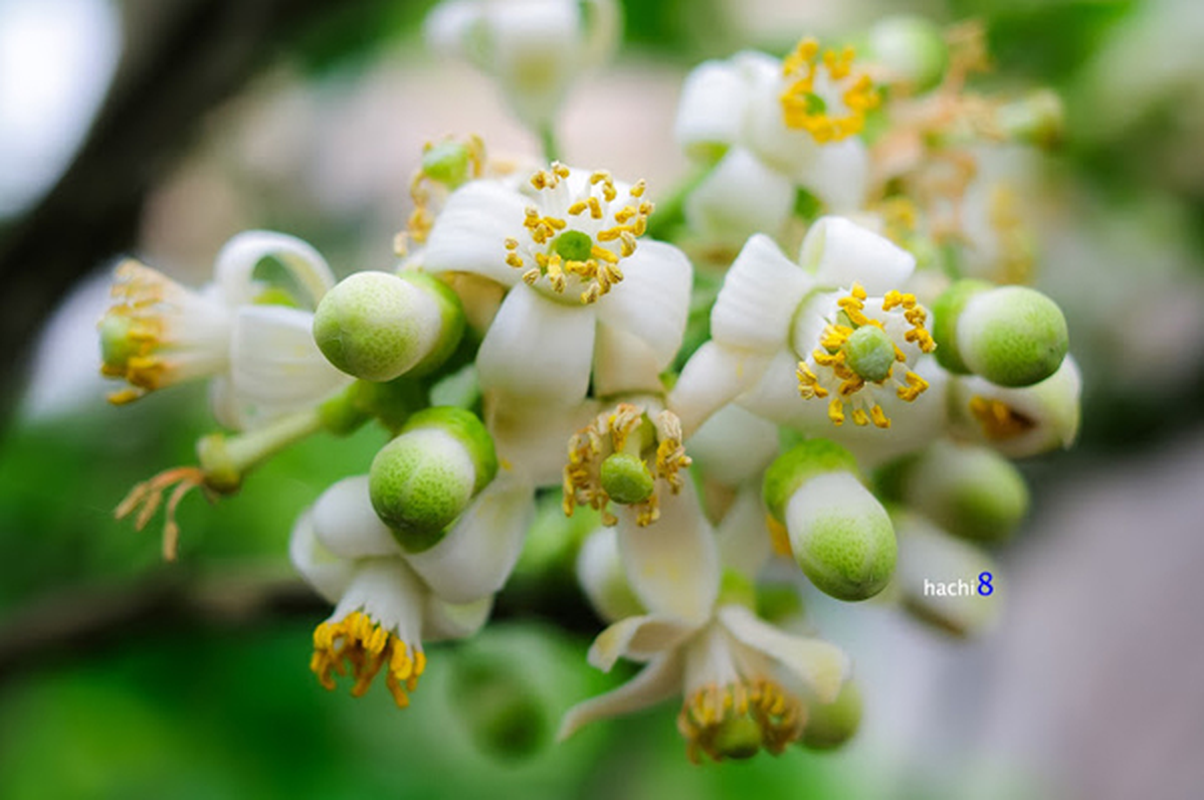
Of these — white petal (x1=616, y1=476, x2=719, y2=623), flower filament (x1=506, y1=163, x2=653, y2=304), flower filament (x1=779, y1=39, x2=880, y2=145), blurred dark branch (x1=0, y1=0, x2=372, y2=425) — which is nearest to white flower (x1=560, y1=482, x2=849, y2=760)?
white petal (x1=616, y1=476, x2=719, y2=623)

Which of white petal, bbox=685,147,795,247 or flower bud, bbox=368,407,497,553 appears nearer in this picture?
flower bud, bbox=368,407,497,553

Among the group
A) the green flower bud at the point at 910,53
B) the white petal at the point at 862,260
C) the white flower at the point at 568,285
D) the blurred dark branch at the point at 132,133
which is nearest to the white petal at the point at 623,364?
the white flower at the point at 568,285

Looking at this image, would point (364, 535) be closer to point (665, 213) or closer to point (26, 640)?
point (665, 213)

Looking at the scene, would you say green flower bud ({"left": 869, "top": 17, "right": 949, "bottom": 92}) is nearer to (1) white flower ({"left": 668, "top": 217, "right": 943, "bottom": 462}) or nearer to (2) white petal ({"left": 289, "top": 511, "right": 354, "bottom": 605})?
(1) white flower ({"left": 668, "top": 217, "right": 943, "bottom": 462})

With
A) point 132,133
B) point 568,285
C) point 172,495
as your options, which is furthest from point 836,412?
point 132,133

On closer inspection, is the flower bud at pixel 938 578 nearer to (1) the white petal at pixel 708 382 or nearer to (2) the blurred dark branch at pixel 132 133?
(1) the white petal at pixel 708 382
